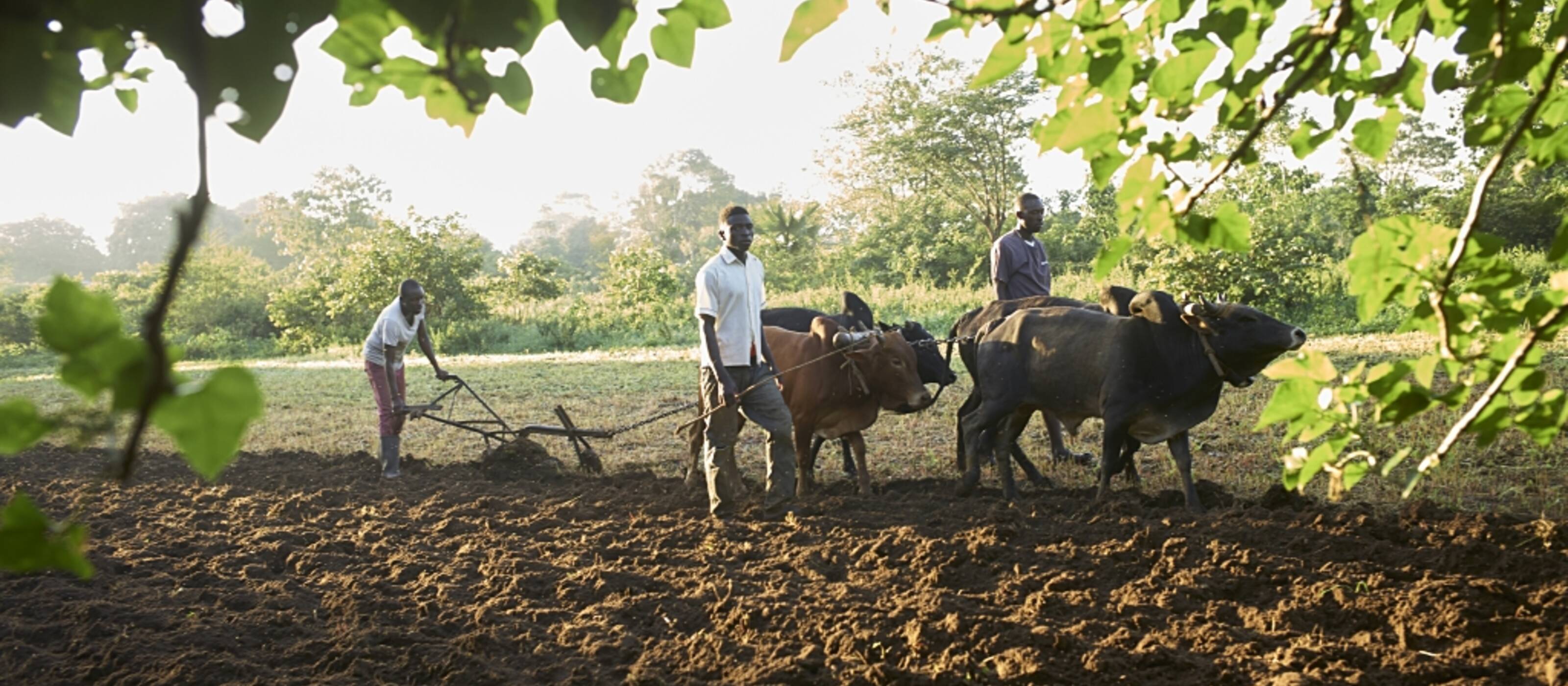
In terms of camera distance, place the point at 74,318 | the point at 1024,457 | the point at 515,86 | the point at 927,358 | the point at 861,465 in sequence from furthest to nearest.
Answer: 1. the point at 927,358
2. the point at 1024,457
3. the point at 861,465
4. the point at 515,86
5. the point at 74,318

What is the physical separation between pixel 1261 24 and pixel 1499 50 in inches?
18.6

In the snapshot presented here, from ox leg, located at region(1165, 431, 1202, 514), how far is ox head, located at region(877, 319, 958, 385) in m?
1.94

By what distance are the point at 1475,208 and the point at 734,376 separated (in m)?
5.15

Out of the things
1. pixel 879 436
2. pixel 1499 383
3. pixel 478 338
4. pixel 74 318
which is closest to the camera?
pixel 74 318

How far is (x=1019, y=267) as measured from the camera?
8547mm

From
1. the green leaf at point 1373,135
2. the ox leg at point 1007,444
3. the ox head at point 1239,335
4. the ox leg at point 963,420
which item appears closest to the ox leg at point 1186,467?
the ox head at point 1239,335

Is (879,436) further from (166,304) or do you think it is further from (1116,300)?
(166,304)

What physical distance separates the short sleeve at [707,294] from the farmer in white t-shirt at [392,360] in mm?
2762

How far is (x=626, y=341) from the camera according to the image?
87.3ft

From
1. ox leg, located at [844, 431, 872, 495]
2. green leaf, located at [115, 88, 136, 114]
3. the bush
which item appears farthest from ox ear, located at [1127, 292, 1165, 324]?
the bush

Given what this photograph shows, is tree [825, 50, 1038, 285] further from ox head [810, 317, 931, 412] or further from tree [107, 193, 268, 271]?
tree [107, 193, 268, 271]

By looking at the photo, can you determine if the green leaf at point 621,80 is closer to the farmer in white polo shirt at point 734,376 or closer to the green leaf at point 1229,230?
the green leaf at point 1229,230

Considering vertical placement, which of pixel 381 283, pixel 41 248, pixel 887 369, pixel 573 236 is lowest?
pixel 887 369

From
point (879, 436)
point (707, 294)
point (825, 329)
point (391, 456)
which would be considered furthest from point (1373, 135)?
point (879, 436)
